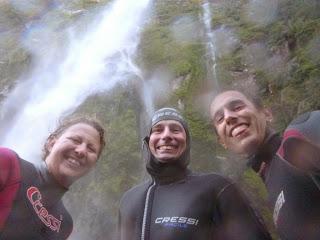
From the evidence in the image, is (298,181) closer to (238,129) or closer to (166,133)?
(238,129)

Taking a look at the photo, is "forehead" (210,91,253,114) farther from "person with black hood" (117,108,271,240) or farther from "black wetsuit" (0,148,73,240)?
"black wetsuit" (0,148,73,240)

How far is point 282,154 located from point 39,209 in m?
1.57

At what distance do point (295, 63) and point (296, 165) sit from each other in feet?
20.9

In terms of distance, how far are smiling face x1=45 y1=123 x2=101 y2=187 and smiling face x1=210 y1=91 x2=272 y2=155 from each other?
3.09 ft

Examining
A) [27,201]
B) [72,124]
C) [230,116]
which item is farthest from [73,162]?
[230,116]

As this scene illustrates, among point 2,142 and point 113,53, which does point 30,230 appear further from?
point 113,53

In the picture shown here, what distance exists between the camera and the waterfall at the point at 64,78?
942 centimetres

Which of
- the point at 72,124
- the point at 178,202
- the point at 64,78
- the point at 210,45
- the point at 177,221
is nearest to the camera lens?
the point at 177,221

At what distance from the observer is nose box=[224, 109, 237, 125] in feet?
8.85

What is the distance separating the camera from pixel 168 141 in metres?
2.92

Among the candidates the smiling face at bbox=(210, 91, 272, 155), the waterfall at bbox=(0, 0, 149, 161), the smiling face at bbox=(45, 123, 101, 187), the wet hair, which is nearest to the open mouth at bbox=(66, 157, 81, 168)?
the smiling face at bbox=(45, 123, 101, 187)

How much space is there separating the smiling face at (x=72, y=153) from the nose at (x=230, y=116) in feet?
3.33

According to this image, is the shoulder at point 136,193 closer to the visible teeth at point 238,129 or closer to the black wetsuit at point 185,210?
the black wetsuit at point 185,210

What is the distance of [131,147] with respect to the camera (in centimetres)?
753
